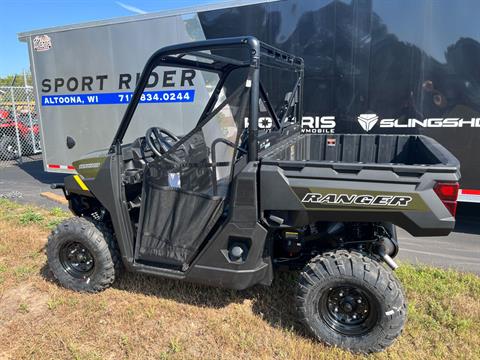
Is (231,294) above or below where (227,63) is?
below

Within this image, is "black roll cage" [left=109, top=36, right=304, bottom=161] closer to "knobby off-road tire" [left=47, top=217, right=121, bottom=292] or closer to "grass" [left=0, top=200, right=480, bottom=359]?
"knobby off-road tire" [left=47, top=217, right=121, bottom=292]

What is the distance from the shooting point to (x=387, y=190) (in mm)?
2273

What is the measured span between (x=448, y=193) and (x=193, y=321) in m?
1.93

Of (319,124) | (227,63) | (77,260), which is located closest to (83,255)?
(77,260)

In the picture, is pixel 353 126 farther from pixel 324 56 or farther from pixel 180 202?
pixel 180 202

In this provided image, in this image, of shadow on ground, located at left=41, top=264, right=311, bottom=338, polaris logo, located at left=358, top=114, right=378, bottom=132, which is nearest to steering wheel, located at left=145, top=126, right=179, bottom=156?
shadow on ground, located at left=41, top=264, right=311, bottom=338

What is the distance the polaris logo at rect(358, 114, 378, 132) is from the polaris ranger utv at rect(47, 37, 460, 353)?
131 cm

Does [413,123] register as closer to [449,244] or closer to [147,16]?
[449,244]

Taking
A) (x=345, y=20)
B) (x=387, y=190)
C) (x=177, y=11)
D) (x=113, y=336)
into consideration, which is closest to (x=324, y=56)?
(x=345, y=20)

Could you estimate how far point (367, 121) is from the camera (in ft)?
15.4

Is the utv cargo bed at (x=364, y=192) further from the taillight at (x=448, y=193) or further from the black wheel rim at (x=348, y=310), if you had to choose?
the black wheel rim at (x=348, y=310)

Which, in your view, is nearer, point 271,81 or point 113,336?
point 113,336

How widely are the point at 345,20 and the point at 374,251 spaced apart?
116 inches

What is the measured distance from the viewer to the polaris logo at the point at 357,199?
A: 226 centimetres
